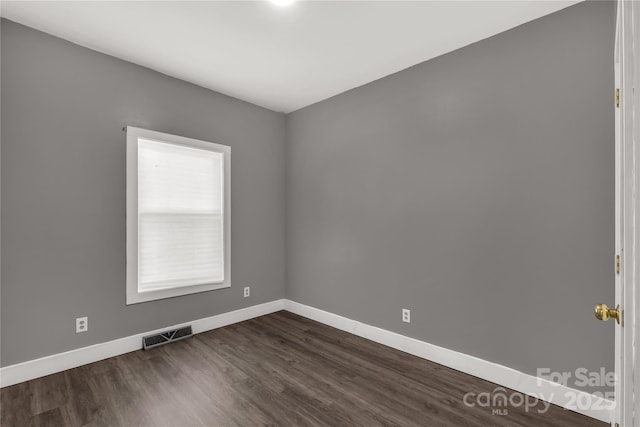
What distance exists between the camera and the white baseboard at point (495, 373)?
6.37ft

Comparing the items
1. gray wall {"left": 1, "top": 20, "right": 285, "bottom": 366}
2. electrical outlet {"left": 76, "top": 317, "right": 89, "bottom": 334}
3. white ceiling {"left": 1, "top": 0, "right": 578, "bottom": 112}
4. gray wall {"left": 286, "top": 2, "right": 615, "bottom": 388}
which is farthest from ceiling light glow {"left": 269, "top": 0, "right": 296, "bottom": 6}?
electrical outlet {"left": 76, "top": 317, "right": 89, "bottom": 334}

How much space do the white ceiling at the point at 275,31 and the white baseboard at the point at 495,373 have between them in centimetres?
267

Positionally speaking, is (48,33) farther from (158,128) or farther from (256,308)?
(256,308)

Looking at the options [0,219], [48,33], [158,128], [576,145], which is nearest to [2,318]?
[0,219]

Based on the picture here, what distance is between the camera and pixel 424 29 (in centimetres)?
233

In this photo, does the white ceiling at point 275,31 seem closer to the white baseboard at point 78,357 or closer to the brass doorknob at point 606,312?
the brass doorknob at point 606,312

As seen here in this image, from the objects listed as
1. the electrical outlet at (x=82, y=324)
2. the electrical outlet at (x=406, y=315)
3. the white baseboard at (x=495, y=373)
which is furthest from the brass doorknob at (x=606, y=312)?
the electrical outlet at (x=82, y=324)

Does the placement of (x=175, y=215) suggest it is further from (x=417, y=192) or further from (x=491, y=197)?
(x=491, y=197)

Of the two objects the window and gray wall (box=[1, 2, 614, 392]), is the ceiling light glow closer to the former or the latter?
gray wall (box=[1, 2, 614, 392])

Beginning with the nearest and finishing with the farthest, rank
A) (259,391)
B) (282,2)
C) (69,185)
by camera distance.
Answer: (282,2)
(259,391)
(69,185)

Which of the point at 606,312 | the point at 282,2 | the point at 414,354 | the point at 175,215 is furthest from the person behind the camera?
the point at 175,215

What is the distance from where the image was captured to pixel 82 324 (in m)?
2.55

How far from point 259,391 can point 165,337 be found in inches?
53.7

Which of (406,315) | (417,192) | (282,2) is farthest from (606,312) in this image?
(282,2)
